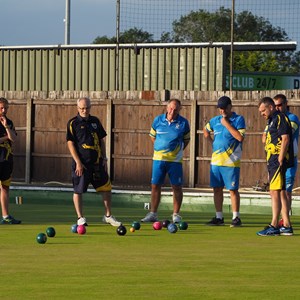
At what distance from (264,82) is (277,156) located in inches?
1017

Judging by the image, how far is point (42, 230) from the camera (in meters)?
15.8

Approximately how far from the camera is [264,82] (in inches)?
1599

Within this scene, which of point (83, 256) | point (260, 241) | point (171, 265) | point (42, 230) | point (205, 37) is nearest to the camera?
point (171, 265)

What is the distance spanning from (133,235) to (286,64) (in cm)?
5211

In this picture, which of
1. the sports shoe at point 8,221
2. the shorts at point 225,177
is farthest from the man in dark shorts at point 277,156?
the sports shoe at point 8,221

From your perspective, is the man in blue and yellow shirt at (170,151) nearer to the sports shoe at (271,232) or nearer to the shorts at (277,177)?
the sports shoe at (271,232)

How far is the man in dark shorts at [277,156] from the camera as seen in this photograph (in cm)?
1490

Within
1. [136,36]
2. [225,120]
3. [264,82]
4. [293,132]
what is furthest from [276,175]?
[264,82]

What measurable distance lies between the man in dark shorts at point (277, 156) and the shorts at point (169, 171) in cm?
235

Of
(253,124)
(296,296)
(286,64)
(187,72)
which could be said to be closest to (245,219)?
(253,124)

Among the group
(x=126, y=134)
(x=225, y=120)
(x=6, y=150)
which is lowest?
(x=6, y=150)

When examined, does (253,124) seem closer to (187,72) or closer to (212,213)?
(212,213)

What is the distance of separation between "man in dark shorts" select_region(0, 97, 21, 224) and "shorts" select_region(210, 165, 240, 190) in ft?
9.57

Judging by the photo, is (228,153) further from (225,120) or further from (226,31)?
(226,31)
